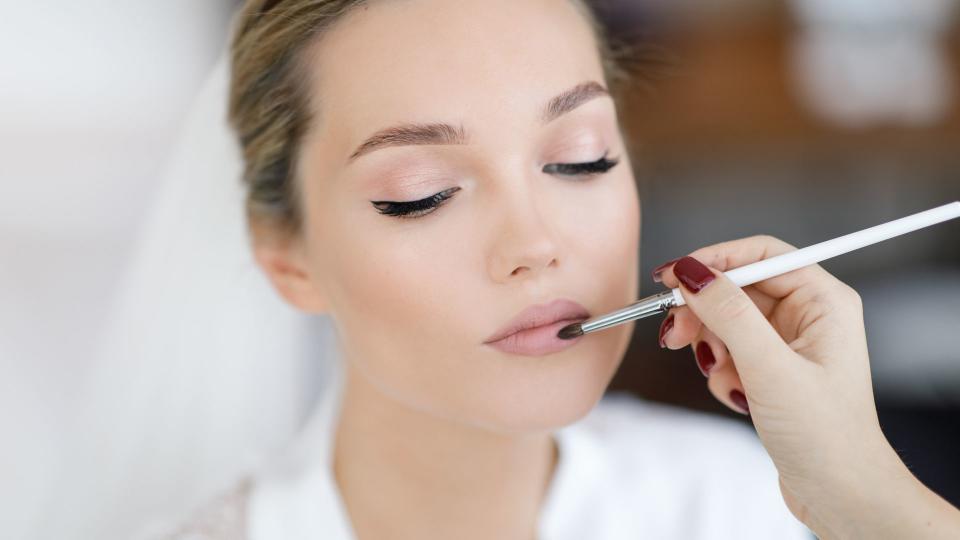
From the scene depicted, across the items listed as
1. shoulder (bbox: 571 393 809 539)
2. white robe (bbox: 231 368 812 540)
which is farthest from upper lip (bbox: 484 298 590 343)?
shoulder (bbox: 571 393 809 539)

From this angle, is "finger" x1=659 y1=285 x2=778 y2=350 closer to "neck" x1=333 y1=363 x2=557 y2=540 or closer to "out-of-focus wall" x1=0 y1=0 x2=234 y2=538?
"neck" x1=333 y1=363 x2=557 y2=540

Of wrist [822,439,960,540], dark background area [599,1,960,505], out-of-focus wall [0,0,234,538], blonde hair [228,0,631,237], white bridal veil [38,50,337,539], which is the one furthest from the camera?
dark background area [599,1,960,505]

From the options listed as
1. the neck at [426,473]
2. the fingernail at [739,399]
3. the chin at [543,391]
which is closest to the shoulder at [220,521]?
the neck at [426,473]

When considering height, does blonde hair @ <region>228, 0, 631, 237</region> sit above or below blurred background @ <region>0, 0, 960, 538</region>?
above

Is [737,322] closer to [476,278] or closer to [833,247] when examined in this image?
[833,247]

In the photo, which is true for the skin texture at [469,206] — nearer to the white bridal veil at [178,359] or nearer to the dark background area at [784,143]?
the white bridal veil at [178,359]

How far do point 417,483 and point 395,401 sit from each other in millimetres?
99

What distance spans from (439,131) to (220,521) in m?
0.52

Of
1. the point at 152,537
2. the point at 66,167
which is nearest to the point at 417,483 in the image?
the point at 152,537

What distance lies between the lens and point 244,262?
3.71 ft

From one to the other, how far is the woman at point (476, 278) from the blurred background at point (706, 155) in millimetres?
773

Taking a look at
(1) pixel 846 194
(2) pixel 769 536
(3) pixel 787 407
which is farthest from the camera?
(1) pixel 846 194

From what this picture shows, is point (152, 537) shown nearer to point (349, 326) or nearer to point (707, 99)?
point (349, 326)

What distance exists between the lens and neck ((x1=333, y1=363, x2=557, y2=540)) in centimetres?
90
